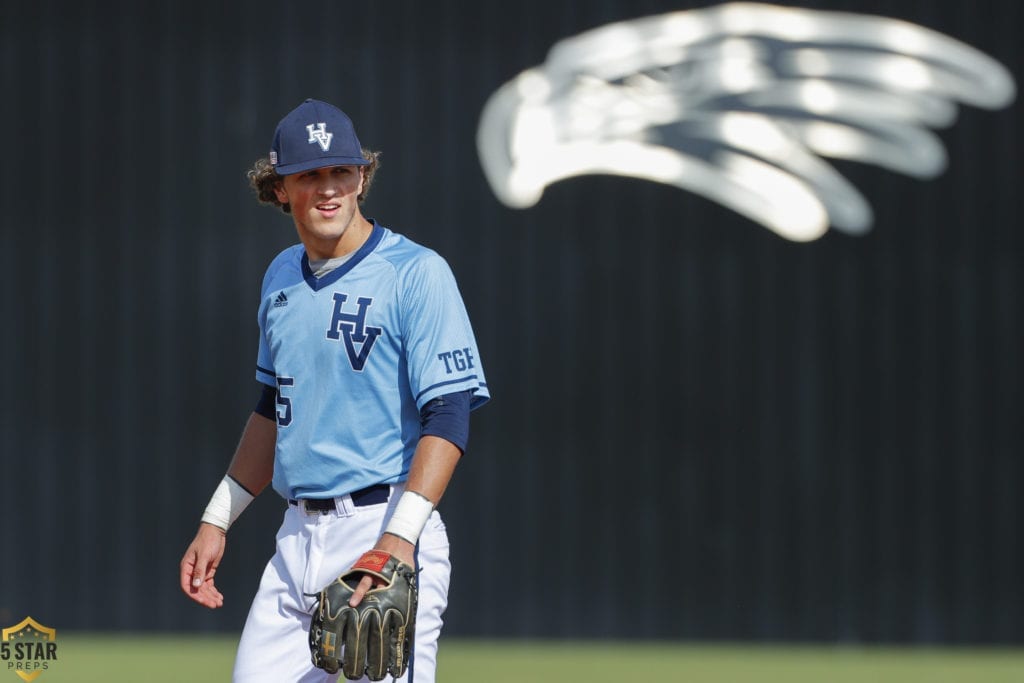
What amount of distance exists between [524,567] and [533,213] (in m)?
1.81

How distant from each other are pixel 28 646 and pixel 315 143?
4.61m

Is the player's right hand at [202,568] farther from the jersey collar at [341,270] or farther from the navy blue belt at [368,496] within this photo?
the jersey collar at [341,270]

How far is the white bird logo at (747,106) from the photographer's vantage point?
7250mm

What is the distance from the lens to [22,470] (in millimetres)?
7312

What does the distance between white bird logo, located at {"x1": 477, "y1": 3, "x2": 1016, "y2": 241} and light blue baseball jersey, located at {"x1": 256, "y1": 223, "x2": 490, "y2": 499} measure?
389cm

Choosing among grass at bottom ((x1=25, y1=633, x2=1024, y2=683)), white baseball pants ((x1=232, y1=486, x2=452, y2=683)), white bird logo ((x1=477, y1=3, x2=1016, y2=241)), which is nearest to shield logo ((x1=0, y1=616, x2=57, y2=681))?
grass at bottom ((x1=25, y1=633, x2=1024, y2=683))

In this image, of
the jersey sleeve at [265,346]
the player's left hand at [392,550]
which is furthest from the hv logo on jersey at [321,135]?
the player's left hand at [392,550]

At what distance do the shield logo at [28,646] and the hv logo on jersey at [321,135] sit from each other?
4.11 metres

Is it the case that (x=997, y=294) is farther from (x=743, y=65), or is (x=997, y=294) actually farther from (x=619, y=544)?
(x=619, y=544)

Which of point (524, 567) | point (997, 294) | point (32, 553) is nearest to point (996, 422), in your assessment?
point (997, 294)

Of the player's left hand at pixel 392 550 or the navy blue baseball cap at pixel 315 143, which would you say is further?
the navy blue baseball cap at pixel 315 143

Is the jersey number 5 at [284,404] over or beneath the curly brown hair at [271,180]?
beneath

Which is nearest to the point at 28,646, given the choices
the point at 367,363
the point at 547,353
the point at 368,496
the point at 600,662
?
the point at 600,662

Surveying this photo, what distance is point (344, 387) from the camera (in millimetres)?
3461
